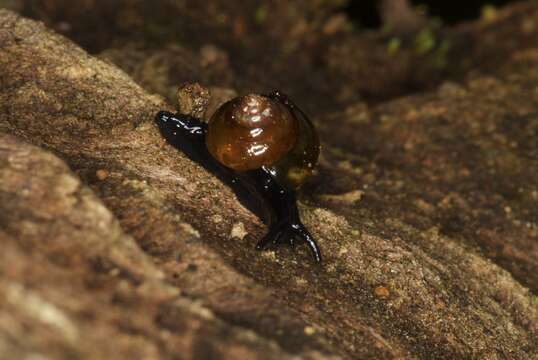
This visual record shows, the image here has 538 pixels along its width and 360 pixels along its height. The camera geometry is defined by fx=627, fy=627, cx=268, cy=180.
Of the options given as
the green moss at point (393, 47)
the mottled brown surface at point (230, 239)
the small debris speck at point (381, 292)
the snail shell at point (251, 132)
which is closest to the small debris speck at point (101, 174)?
the mottled brown surface at point (230, 239)

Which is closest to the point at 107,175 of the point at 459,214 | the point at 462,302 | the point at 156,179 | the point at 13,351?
the point at 156,179

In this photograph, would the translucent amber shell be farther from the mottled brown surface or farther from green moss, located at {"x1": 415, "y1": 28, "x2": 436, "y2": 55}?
green moss, located at {"x1": 415, "y1": 28, "x2": 436, "y2": 55}

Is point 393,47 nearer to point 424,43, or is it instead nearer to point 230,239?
point 424,43

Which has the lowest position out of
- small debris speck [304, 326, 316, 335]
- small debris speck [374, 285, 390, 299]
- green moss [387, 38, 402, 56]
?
small debris speck [374, 285, 390, 299]

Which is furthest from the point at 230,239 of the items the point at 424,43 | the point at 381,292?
the point at 424,43

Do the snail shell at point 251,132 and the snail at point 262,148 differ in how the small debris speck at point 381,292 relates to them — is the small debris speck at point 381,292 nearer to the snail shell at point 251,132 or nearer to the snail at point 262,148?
the snail at point 262,148

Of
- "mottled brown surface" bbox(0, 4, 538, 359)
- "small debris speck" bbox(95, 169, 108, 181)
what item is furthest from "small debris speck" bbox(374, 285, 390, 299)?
"small debris speck" bbox(95, 169, 108, 181)
